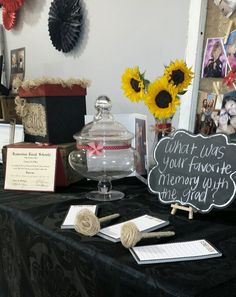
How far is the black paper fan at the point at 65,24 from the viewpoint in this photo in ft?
5.30

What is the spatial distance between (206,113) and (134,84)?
26 centimetres

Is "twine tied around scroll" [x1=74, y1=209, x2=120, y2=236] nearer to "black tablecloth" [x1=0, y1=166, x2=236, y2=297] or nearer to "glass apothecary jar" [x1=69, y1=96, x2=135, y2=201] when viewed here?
"black tablecloth" [x1=0, y1=166, x2=236, y2=297]

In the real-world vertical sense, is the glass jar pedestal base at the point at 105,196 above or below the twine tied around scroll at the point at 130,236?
below

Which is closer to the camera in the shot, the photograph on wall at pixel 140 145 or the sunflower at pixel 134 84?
the sunflower at pixel 134 84

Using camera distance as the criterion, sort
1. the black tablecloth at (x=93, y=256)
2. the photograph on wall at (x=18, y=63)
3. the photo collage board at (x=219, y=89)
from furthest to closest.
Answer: the photograph on wall at (x=18, y=63) < the photo collage board at (x=219, y=89) < the black tablecloth at (x=93, y=256)

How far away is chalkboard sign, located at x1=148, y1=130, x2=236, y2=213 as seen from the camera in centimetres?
77

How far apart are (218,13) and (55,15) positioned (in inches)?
38.0

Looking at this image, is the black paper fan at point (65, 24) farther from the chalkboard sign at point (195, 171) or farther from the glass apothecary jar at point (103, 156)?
the chalkboard sign at point (195, 171)

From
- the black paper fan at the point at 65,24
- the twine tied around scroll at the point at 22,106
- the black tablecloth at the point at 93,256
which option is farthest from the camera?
the black paper fan at the point at 65,24

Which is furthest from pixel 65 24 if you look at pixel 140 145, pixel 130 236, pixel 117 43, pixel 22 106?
pixel 130 236

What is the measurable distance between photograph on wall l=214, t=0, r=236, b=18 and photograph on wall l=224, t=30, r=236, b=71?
62 millimetres

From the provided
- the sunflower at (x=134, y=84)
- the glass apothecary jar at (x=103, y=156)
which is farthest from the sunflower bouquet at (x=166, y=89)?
the glass apothecary jar at (x=103, y=156)


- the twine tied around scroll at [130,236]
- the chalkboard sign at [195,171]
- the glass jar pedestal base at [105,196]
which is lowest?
the glass jar pedestal base at [105,196]

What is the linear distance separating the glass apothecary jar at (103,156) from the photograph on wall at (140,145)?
0.07 meters
